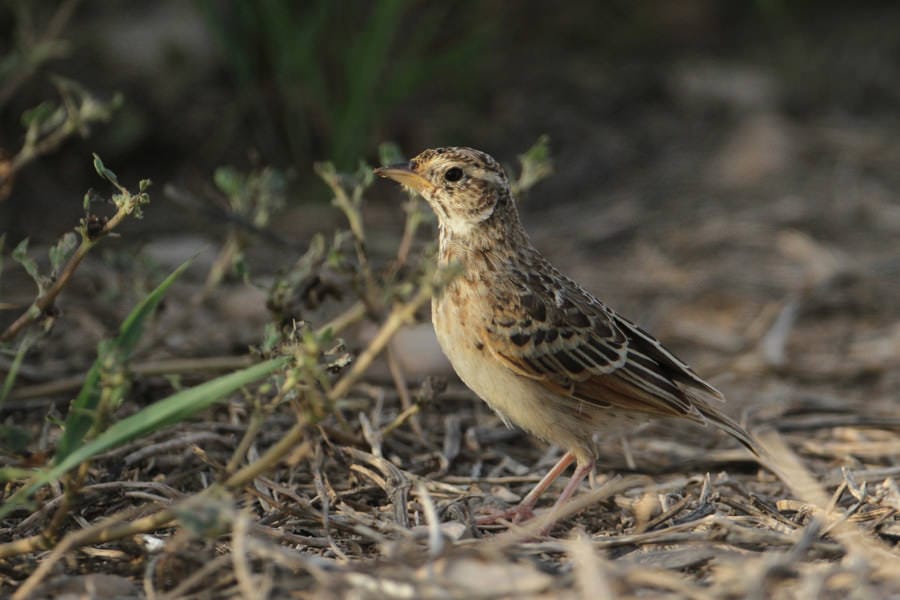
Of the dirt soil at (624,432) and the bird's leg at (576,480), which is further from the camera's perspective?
the bird's leg at (576,480)

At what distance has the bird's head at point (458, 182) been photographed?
454 centimetres

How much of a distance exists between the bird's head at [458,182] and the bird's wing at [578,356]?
37 centimetres

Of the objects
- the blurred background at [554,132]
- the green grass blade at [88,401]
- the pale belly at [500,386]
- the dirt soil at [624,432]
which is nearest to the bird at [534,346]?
the pale belly at [500,386]

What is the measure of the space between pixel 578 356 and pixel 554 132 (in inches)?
184

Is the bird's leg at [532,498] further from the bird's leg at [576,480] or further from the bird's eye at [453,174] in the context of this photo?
the bird's eye at [453,174]

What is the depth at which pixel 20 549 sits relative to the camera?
10.3 ft

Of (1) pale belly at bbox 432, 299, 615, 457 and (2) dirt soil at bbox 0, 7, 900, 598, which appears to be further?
(1) pale belly at bbox 432, 299, 615, 457

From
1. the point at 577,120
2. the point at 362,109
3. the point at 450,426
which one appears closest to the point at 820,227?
the point at 577,120

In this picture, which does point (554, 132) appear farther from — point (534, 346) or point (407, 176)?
point (534, 346)

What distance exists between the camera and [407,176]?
456 cm

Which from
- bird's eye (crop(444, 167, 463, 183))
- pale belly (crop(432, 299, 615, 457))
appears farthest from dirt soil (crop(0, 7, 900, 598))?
bird's eye (crop(444, 167, 463, 183))

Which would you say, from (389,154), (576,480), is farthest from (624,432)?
(389,154)

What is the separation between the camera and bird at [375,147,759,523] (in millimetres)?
4238

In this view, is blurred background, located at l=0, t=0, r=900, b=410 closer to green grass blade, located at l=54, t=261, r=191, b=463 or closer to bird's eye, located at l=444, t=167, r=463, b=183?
bird's eye, located at l=444, t=167, r=463, b=183
